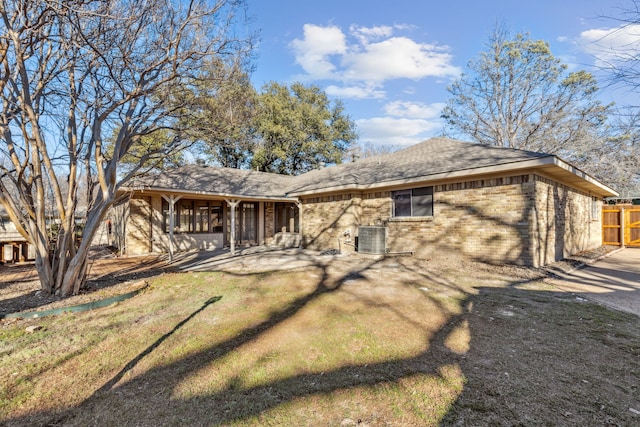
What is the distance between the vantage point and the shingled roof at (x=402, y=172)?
25.5 ft

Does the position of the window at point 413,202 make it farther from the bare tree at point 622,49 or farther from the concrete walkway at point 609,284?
the bare tree at point 622,49

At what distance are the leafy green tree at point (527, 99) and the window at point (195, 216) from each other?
17849 mm

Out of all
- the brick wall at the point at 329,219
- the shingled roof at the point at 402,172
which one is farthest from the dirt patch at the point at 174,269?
the shingled roof at the point at 402,172

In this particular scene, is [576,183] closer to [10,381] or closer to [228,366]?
[228,366]

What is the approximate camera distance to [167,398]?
253 centimetres

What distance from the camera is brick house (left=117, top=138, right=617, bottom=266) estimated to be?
780cm

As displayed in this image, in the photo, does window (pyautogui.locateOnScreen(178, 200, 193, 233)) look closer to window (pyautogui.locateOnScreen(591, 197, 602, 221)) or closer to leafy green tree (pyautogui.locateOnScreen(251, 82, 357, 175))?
leafy green tree (pyautogui.locateOnScreen(251, 82, 357, 175))

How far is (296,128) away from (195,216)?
40.7ft

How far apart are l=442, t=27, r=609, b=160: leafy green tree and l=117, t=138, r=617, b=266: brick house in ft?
20.7

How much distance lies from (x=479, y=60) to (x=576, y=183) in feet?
43.4

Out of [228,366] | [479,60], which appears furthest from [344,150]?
[228,366]

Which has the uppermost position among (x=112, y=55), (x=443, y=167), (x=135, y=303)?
(x=112, y=55)

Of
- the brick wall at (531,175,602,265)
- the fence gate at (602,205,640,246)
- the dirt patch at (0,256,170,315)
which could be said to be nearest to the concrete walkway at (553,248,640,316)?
the brick wall at (531,175,602,265)

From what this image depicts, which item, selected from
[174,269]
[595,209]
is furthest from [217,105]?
[595,209]
